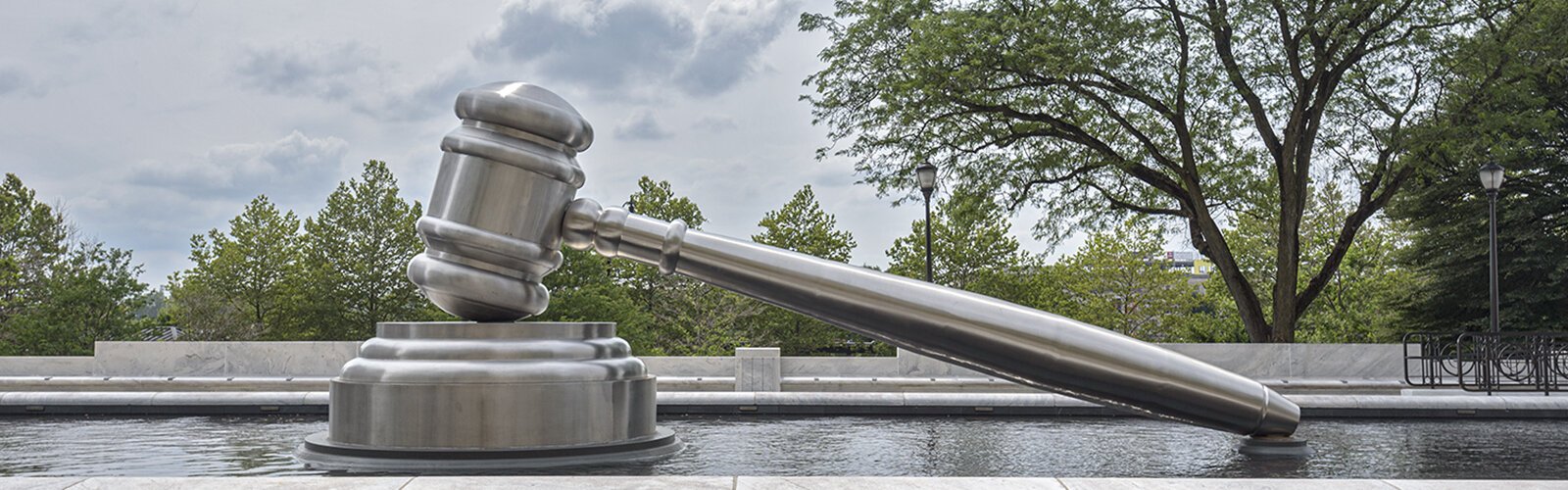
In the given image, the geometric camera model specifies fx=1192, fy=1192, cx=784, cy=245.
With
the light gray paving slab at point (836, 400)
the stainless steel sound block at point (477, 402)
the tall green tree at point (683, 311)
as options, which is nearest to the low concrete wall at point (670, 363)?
the light gray paving slab at point (836, 400)

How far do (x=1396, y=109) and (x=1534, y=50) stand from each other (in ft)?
7.34

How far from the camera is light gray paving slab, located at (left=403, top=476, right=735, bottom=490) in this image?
2.54 meters

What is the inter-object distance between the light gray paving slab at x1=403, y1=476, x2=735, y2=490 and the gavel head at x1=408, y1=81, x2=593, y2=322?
0.78 metres

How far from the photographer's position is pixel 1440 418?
21.7 ft

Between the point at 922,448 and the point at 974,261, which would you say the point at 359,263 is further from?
the point at 922,448

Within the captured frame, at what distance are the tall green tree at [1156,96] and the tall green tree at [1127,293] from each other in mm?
23811

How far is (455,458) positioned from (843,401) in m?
3.36

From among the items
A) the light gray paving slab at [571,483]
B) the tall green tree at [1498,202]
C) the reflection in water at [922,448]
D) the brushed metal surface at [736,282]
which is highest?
the tall green tree at [1498,202]

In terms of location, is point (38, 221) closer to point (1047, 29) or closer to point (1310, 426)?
point (1047, 29)

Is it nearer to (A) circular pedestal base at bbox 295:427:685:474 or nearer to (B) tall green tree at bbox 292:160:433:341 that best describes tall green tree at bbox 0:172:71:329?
(B) tall green tree at bbox 292:160:433:341

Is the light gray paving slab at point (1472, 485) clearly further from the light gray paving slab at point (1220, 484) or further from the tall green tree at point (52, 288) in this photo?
the tall green tree at point (52, 288)

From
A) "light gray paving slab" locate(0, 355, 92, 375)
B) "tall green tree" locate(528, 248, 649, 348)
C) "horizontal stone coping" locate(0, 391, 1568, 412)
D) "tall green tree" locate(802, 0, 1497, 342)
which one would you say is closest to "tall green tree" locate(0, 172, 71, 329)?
"tall green tree" locate(528, 248, 649, 348)

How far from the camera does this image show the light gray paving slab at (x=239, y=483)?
2.50m

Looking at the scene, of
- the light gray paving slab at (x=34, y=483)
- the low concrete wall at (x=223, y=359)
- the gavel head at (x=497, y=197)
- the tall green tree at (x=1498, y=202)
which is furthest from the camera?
the tall green tree at (x=1498, y=202)
